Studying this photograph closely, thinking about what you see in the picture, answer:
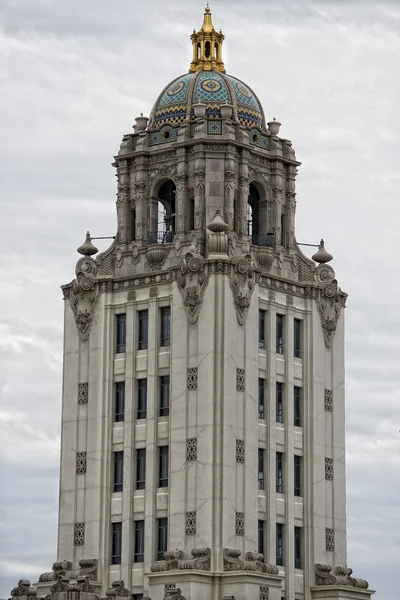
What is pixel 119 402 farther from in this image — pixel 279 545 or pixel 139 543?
pixel 279 545

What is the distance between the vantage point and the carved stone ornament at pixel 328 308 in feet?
364

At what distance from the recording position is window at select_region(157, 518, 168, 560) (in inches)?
4094

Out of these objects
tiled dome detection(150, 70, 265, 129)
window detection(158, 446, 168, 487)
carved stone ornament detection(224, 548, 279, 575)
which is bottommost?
carved stone ornament detection(224, 548, 279, 575)

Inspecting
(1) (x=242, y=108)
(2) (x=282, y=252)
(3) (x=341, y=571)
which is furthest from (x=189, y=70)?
(3) (x=341, y=571)

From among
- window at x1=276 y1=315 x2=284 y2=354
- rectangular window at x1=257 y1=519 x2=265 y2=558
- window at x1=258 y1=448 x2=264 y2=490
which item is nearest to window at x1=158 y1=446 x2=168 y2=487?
window at x1=258 y1=448 x2=264 y2=490

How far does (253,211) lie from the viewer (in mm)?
112312

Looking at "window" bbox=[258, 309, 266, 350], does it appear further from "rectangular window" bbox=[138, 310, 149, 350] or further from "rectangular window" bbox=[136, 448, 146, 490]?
"rectangular window" bbox=[136, 448, 146, 490]

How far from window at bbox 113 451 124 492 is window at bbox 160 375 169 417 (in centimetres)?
333

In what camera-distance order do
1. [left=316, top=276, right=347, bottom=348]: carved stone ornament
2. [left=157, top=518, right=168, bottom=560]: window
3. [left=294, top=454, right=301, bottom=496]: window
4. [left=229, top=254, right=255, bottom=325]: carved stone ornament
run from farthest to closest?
[left=316, top=276, right=347, bottom=348]: carved stone ornament → [left=294, top=454, right=301, bottom=496]: window → [left=229, top=254, right=255, bottom=325]: carved stone ornament → [left=157, top=518, right=168, bottom=560]: window

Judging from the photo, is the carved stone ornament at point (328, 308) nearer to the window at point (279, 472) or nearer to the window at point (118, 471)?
the window at point (279, 472)

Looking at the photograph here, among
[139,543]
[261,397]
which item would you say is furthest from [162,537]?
[261,397]

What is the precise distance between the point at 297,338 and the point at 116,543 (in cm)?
1474

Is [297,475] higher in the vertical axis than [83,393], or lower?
lower

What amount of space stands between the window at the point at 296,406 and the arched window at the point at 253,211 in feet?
29.1
